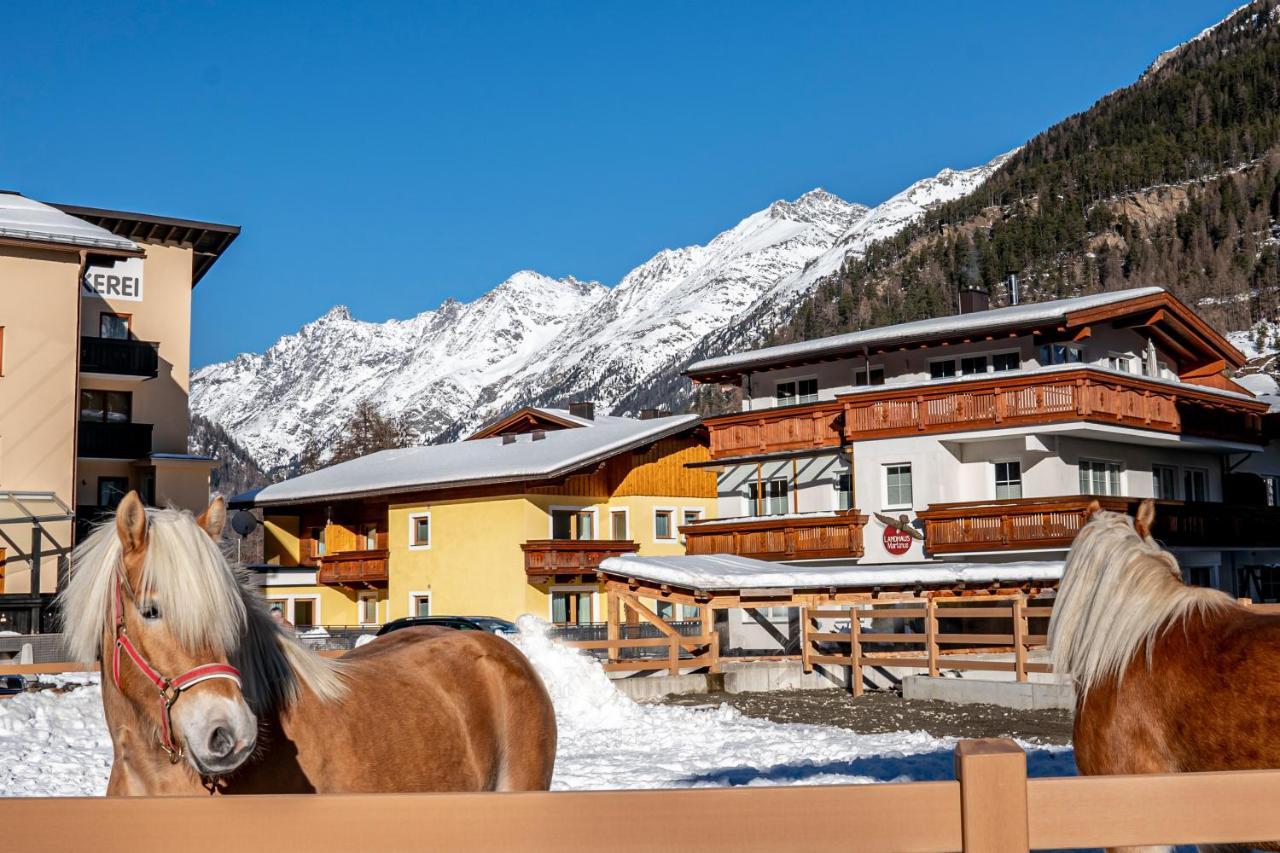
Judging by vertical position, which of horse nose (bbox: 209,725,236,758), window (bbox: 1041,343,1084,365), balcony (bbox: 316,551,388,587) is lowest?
balcony (bbox: 316,551,388,587)

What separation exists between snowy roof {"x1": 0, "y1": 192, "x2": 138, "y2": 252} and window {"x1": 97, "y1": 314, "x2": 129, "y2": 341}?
14.5 ft

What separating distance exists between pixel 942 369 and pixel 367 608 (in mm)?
Result: 23003

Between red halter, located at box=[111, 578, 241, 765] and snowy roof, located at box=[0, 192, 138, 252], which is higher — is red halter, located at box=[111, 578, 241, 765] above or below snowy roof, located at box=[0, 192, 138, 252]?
below

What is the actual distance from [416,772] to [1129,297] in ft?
119

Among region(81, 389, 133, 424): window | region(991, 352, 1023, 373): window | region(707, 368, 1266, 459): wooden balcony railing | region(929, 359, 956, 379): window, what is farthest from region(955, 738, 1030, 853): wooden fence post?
region(81, 389, 133, 424): window

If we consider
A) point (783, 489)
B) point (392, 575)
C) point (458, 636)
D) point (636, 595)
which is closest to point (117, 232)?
point (392, 575)

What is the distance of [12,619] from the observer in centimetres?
3328

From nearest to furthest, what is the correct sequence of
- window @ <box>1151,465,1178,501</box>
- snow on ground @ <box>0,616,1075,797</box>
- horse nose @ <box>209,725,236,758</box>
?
1. horse nose @ <box>209,725,236,758</box>
2. snow on ground @ <box>0,616,1075,797</box>
3. window @ <box>1151,465,1178,501</box>

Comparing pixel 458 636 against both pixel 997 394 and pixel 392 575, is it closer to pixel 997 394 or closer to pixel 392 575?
pixel 997 394

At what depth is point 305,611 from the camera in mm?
49344

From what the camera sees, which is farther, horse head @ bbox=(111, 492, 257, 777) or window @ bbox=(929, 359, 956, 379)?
window @ bbox=(929, 359, 956, 379)

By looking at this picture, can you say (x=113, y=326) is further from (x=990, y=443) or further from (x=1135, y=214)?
(x=1135, y=214)

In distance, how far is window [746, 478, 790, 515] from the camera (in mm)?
40062

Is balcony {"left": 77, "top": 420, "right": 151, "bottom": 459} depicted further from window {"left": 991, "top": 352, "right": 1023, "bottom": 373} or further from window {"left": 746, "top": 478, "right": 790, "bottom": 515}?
window {"left": 991, "top": 352, "right": 1023, "bottom": 373}
